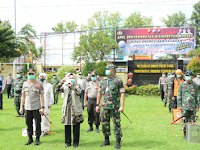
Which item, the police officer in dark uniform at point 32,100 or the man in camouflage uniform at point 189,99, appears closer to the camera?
the police officer in dark uniform at point 32,100

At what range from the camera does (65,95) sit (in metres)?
5.67

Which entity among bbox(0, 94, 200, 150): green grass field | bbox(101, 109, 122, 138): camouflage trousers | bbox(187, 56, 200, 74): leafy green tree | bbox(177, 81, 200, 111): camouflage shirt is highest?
bbox(187, 56, 200, 74): leafy green tree

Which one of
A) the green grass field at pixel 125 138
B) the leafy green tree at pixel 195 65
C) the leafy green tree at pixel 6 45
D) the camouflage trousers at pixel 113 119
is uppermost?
the leafy green tree at pixel 6 45

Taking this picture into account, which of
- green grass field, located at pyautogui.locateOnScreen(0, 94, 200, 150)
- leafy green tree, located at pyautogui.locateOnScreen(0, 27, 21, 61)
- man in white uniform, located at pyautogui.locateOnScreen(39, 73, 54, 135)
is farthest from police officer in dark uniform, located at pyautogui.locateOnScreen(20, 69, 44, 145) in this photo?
leafy green tree, located at pyautogui.locateOnScreen(0, 27, 21, 61)

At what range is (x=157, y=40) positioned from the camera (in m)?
28.9

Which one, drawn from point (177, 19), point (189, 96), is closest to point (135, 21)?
point (177, 19)

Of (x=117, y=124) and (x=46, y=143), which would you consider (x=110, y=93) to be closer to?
(x=117, y=124)

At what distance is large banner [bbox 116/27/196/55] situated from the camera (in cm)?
2827

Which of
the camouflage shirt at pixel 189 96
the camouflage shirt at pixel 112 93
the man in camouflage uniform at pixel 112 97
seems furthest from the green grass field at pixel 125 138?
the camouflage shirt at pixel 112 93

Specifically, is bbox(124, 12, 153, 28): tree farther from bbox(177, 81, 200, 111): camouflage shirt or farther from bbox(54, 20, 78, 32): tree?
bbox(177, 81, 200, 111): camouflage shirt

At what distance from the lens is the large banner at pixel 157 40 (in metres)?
Answer: 28.3

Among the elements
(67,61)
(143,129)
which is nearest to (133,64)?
(143,129)

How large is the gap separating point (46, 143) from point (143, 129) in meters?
3.30

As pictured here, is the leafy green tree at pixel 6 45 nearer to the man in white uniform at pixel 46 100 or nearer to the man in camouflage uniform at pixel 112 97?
the man in white uniform at pixel 46 100
